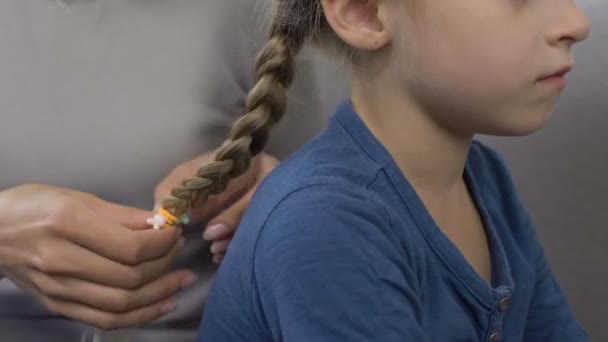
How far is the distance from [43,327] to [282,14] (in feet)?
1.13

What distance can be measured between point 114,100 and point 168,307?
19 cm

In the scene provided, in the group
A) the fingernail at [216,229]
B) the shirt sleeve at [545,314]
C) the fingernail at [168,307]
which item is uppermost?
the fingernail at [216,229]

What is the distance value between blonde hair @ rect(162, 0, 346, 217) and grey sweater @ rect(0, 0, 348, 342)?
66mm

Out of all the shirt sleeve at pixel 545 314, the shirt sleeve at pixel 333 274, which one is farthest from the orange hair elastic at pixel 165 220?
the shirt sleeve at pixel 545 314

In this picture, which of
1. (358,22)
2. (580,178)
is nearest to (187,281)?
(358,22)

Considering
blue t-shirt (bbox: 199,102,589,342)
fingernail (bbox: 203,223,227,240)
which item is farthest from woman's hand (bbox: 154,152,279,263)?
blue t-shirt (bbox: 199,102,589,342)

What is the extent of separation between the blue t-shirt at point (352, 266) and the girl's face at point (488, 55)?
0.06m

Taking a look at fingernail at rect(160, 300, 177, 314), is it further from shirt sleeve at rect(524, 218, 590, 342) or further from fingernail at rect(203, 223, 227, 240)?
shirt sleeve at rect(524, 218, 590, 342)

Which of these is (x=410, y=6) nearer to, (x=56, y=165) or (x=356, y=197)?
(x=356, y=197)

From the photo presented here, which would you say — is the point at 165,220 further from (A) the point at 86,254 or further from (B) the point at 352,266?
(B) the point at 352,266

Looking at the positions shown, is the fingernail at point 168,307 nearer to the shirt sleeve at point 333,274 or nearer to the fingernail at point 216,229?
the fingernail at point 216,229

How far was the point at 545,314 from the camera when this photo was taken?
715mm

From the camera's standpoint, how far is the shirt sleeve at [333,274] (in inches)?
19.4

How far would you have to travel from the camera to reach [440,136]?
1.94 feet
